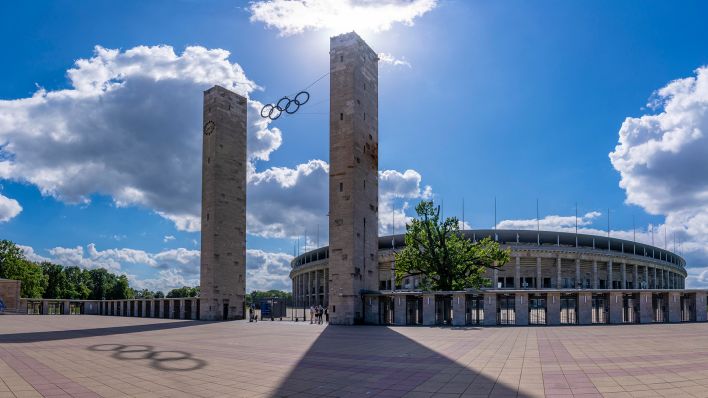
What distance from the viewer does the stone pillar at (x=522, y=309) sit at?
34188 mm

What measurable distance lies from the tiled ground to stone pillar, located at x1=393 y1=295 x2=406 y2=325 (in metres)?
14.9

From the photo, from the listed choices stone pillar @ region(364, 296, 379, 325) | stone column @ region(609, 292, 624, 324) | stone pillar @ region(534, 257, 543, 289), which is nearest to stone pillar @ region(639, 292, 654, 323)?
stone column @ region(609, 292, 624, 324)

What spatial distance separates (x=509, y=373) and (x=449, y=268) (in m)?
34.0

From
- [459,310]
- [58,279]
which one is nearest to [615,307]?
[459,310]

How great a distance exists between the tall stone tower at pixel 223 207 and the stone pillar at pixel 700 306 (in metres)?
45.8

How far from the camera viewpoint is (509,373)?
13898 mm

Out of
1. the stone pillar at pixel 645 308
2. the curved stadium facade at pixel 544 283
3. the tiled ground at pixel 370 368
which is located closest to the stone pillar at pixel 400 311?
the curved stadium facade at pixel 544 283

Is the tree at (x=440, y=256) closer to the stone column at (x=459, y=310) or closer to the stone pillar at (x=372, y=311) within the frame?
the stone pillar at (x=372, y=311)

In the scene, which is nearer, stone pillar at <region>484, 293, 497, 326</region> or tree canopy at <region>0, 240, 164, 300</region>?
stone pillar at <region>484, 293, 497, 326</region>

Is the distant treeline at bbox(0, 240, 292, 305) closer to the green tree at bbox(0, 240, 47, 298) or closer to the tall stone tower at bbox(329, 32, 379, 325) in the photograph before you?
the green tree at bbox(0, 240, 47, 298)

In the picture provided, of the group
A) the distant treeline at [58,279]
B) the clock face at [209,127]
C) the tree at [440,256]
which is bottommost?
the distant treeline at [58,279]

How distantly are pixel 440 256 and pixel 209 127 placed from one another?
3246cm

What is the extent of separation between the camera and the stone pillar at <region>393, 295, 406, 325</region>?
3856 cm

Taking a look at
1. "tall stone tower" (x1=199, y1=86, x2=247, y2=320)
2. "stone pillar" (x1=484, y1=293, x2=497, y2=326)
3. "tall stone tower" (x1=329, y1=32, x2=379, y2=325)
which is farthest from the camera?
"tall stone tower" (x1=199, y1=86, x2=247, y2=320)
